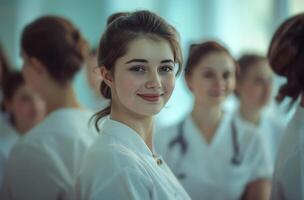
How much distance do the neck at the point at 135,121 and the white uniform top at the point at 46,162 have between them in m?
0.35

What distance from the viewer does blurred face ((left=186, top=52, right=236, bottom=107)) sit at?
174 cm

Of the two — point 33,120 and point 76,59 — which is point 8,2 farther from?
point 76,59

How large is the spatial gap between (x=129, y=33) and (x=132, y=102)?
0.17 meters

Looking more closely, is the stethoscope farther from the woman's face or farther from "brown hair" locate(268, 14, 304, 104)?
the woman's face

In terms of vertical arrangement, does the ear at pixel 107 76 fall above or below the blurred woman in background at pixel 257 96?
above

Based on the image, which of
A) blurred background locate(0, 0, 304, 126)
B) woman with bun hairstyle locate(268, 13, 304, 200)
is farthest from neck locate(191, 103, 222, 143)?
blurred background locate(0, 0, 304, 126)

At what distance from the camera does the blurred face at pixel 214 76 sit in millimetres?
1739

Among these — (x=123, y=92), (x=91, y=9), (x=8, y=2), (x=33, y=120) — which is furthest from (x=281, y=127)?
(x=8, y=2)

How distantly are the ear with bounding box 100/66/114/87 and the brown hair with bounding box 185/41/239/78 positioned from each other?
1.83 feet

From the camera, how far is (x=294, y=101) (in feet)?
4.81

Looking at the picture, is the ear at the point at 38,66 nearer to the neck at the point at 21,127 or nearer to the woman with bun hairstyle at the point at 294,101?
the woman with bun hairstyle at the point at 294,101

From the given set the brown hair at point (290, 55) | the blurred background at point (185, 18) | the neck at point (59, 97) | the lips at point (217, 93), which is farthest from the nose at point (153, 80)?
the blurred background at point (185, 18)

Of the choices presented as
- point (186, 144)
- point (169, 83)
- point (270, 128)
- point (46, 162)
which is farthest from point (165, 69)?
point (270, 128)

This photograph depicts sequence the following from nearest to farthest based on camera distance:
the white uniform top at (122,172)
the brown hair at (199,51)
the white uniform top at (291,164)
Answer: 1. the white uniform top at (122,172)
2. the white uniform top at (291,164)
3. the brown hair at (199,51)
